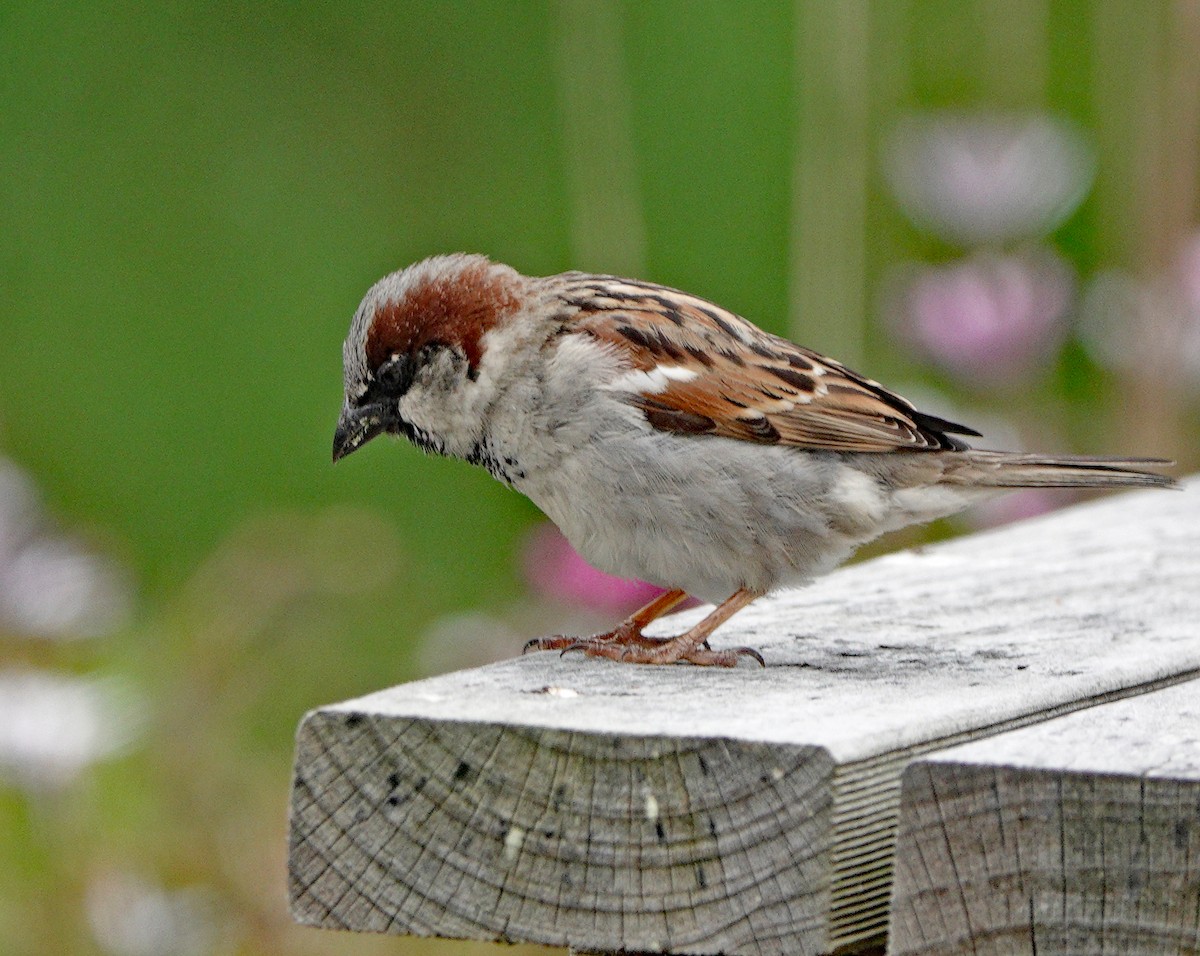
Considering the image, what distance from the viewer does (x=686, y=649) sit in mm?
2125

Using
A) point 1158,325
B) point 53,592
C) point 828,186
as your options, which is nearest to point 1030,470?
point 828,186

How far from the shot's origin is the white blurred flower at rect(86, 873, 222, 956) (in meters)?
2.79

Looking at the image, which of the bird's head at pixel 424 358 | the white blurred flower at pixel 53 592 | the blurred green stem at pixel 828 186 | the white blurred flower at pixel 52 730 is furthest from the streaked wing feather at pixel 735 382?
the white blurred flower at pixel 53 592

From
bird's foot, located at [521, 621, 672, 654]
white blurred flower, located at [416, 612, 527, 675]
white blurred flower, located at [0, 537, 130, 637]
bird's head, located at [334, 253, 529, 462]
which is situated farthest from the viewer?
white blurred flower, located at [416, 612, 527, 675]

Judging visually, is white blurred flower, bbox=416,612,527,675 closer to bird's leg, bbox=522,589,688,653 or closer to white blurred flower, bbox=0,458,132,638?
white blurred flower, bbox=0,458,132,638

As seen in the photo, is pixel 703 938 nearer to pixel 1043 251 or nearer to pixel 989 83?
pixel 1043 251

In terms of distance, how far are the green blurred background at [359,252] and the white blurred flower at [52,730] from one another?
30 millimetres

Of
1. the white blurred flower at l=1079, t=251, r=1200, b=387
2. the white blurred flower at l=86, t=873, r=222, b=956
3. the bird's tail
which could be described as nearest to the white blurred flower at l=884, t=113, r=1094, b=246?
the white blurred flower at l=1079, t=251, r=1200, b=387

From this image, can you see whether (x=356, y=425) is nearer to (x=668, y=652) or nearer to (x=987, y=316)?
(x=668, y=652)

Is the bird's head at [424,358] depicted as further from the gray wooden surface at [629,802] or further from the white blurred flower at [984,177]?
the white blurred flower at [984,177]

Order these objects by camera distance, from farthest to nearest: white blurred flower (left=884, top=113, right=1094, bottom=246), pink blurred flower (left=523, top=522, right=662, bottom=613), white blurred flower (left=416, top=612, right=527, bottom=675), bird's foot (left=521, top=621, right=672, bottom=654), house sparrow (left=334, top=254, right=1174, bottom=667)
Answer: white blurred flower (left=884, top=113, right=1094, bottom=246)
white blurred flower (left=416, top=612, right=527, bottom=675)
pink blurred flower (left=523, top=522, right=662, bottom=613)
house sparrow (left=334, top=254, right=1174, bottom=667)
bird's foot (left=521, top=621, right=672, bottom=654)

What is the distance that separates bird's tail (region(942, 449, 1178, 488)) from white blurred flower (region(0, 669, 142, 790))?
4.51ft

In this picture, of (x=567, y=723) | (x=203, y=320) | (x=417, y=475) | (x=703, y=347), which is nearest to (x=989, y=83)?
(x=417, y=475)

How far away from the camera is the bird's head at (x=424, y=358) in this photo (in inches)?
96.0
